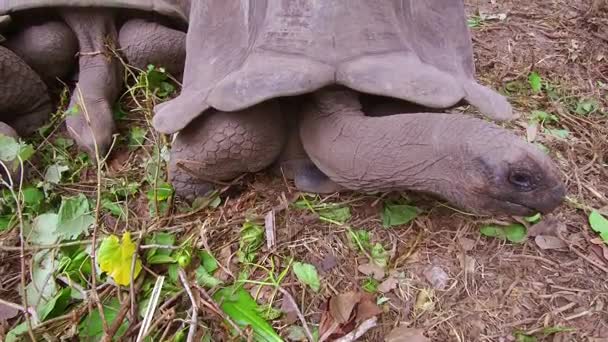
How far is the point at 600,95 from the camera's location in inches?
88.3

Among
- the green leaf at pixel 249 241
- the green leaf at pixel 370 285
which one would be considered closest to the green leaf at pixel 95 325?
the green leaf at pixel 249 241

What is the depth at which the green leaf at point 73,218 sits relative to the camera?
1513 mm

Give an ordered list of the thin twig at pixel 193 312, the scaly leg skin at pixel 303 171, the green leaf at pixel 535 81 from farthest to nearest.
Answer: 1. the green leaf at pixel 535 81
2. the scaly leg skin at pixel 303 171
3. the thin twig at pixel 193 312

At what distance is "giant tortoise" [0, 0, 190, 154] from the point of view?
193 centimetres

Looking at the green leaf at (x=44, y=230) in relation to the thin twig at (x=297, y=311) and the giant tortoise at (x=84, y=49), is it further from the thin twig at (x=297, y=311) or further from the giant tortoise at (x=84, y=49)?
the thin twig at (x=297, y=311)

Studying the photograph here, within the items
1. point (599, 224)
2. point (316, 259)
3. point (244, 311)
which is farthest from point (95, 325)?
point (599, 224)

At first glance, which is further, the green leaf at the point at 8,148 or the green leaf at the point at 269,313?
the green leaf at the point at 8,148

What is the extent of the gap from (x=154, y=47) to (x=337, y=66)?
3.71 ft

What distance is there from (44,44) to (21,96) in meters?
0.25

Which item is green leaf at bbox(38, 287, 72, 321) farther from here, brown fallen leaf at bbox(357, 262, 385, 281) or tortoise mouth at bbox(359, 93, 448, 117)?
tortoise mouth at bbox(359, 93, 448, 117)

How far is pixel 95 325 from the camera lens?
4.17ft

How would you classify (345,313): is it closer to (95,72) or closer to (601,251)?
(601,251)

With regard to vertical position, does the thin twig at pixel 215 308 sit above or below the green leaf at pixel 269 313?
above

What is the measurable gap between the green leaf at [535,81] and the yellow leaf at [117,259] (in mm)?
1760
